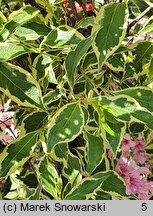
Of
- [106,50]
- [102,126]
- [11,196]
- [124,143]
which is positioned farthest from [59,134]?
[11,196]

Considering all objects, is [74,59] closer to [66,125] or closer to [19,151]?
[66,125]

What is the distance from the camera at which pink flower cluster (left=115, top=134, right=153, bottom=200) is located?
3.79 ft

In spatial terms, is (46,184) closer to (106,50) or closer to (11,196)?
(106,50)

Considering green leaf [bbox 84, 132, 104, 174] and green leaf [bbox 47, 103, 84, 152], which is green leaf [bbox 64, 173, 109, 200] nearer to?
green leaf [bbox 84, 132, 104, 174]

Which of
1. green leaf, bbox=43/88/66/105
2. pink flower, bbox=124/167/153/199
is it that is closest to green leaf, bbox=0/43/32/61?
green leaf, bbox=43/88/66/105

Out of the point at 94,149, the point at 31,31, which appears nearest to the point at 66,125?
the point at 94,149

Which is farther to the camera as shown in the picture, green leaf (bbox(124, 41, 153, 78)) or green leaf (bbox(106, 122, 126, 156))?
green leaf (bbox(124, 41, 153, 78))

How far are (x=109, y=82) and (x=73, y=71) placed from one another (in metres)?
0.28

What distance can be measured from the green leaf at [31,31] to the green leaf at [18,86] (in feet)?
0.23

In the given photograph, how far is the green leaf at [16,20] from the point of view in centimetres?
88

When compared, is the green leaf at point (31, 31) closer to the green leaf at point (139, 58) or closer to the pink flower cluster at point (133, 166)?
the green leaf at point (139, 58)

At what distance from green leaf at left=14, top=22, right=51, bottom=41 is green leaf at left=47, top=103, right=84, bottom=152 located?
158 mm

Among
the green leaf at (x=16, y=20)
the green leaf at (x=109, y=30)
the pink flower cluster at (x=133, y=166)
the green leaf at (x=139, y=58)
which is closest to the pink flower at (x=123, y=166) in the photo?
the pink flower cluster at (x=133, y=166)

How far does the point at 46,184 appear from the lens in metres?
1.01
